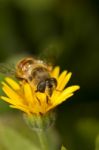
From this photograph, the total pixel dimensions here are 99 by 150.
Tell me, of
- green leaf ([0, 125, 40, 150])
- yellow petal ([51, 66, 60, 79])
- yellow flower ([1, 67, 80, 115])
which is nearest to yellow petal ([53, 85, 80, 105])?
yellow flower ([1, 67, 80, 115])

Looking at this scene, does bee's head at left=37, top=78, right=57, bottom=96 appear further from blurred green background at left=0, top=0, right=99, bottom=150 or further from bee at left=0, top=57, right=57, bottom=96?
blurred green background at left=0, top=0, right=99, bottom=150

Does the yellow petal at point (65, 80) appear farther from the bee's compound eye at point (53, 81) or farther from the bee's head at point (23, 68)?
the bee's head at point (23, 68)

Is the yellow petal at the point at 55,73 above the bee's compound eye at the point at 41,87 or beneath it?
above

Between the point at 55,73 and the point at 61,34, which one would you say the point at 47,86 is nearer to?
the point at 55,73

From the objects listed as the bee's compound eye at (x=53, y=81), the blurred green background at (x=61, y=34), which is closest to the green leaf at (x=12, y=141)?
the bee's compound eye at (x=53, y=81)

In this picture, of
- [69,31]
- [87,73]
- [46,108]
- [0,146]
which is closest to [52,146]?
[0,146]

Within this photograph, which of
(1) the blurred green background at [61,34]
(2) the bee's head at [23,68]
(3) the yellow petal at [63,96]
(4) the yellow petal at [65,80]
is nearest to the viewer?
(3) the yellow petal at [63,96]
